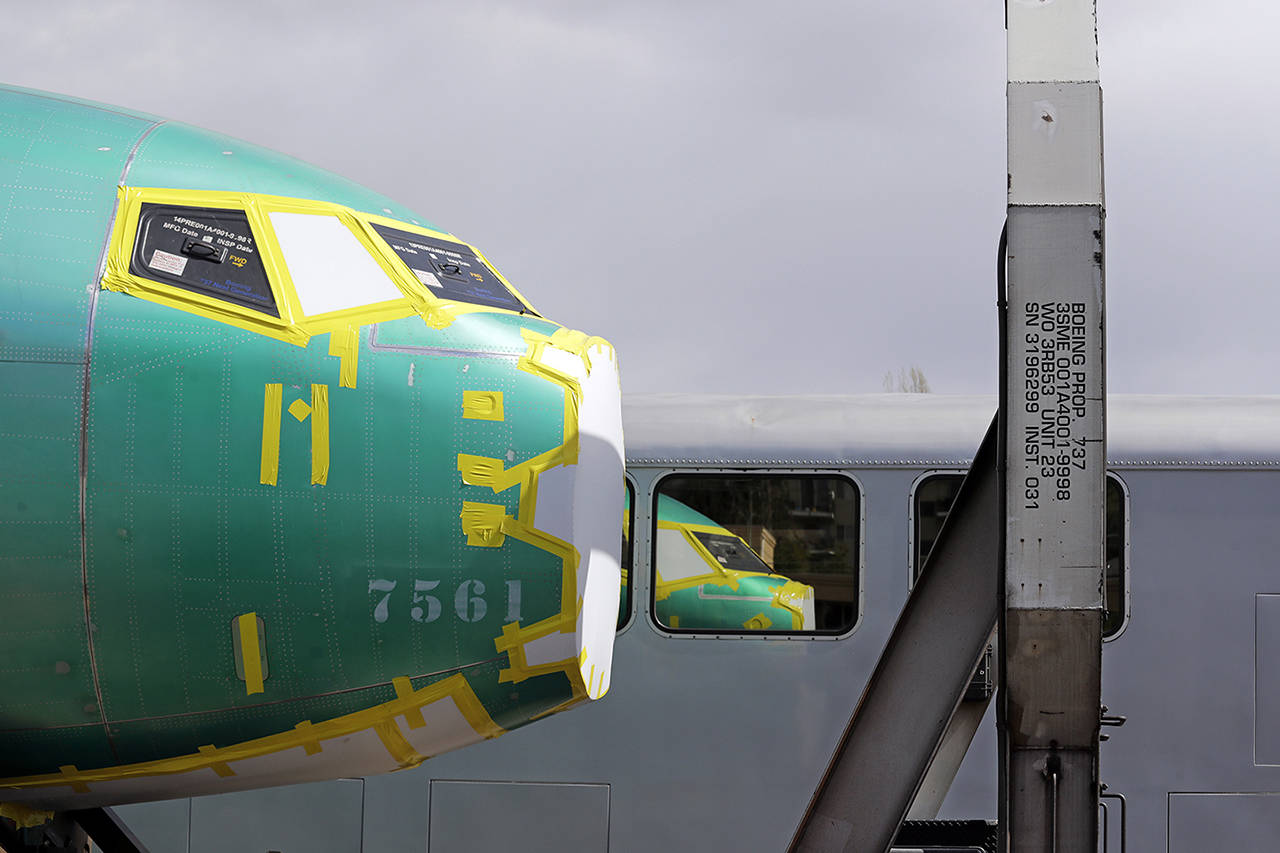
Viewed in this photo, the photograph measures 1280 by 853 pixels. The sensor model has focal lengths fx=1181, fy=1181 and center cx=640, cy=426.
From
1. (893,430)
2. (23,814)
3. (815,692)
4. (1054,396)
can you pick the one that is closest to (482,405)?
(1054,396)

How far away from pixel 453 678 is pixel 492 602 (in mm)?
255

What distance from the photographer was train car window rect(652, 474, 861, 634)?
6082 millimetres

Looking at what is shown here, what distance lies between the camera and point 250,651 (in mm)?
3248

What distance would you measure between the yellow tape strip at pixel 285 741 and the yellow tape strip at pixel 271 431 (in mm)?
724

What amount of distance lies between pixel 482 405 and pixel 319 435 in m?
0.45

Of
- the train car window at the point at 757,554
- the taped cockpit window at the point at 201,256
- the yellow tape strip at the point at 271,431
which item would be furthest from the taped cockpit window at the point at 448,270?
the train car window at the point at 757,554

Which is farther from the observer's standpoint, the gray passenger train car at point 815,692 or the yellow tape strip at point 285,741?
the gray passenger train car at point 815,692

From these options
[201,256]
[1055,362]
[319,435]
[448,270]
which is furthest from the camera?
[448,270]

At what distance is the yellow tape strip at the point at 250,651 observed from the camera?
3.23m

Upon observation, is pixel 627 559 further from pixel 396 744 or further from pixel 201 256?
pixel 201 256

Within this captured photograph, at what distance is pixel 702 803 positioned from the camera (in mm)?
5945

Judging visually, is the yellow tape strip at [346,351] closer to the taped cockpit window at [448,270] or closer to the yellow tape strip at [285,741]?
the taped cockpit window at [448,270]

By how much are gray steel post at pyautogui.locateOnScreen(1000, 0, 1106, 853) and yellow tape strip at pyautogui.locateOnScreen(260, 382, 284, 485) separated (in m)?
1.97

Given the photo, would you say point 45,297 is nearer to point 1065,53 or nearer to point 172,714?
point 172,714
